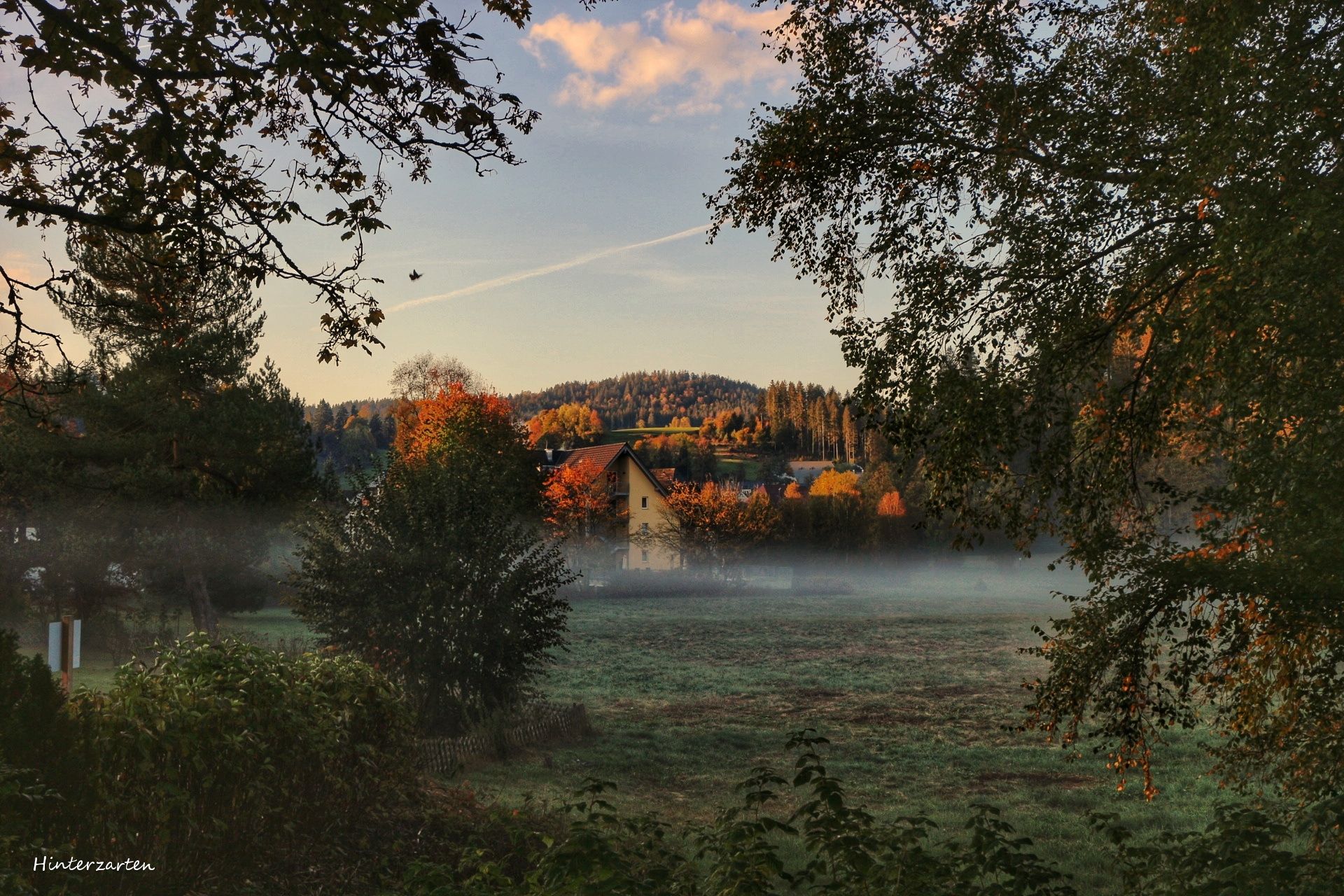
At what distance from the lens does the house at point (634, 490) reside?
7031 centimetres

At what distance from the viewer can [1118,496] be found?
378 inches

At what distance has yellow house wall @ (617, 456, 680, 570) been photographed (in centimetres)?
7256

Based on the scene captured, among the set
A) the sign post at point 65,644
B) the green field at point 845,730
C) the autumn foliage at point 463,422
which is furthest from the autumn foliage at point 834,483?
the sign post at point 65,644

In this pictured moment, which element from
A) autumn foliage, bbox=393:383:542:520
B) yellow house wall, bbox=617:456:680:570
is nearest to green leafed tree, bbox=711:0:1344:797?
autumn foliage, bbox=393:383:542:520

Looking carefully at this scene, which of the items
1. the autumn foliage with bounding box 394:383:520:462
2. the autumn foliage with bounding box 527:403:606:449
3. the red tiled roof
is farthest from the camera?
the autumn foliage with bounding box 527:403:606:449

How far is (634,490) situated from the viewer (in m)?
72.9

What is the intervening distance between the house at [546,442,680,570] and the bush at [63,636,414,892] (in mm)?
59052

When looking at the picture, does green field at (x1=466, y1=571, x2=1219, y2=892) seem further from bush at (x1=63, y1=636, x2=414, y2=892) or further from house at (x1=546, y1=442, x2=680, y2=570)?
house at (x1=546, y1=442, x2=680, y2=570)

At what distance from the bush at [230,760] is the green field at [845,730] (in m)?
3.40

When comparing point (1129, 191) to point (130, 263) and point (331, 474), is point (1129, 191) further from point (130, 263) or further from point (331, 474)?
point (331, 474)

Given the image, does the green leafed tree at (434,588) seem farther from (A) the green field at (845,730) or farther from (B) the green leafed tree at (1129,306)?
(B) the green leafed tree at (1129,306)

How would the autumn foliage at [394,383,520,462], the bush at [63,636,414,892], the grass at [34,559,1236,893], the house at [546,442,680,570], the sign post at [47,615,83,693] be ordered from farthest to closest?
1. the house at [546,442,680,570]
2. the autumn foliage at [394,383,520,462]
3. the grass at [34,559,1236,893]
4. the sign post at [47,615,83,693]
5. the bush at [63,636,414,892]

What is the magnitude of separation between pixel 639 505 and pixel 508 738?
57003 mm

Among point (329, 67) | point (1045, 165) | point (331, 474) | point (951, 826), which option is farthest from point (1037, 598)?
point (329, 67)
